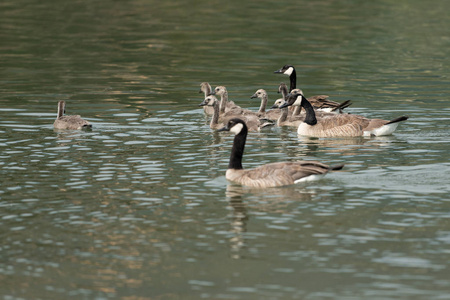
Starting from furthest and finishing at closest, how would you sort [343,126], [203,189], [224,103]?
[224,103]
[343,126]
[203,189]

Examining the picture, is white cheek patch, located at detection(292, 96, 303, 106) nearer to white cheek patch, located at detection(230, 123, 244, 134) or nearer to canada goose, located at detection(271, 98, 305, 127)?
canada goose, located at detection(271, 98, 305, 127)

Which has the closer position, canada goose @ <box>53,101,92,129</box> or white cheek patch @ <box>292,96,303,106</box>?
canada goose @ <box>53,101,92,129</box>

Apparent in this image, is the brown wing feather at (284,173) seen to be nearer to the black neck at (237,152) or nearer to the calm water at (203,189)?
the calm water at (203,189)

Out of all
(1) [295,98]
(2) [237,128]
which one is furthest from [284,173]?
(1) [295,98]

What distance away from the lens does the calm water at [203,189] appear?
1316 cm

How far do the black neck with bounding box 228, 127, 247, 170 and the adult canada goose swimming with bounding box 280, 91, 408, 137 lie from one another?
6.61m

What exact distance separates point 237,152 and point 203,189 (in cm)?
140

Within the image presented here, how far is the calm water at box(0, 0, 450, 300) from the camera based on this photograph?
1316 cm

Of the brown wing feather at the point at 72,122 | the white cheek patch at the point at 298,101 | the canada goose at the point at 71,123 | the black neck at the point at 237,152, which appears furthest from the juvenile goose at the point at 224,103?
the black neck at the point at 237,152

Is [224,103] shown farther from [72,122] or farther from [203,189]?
[203,189]

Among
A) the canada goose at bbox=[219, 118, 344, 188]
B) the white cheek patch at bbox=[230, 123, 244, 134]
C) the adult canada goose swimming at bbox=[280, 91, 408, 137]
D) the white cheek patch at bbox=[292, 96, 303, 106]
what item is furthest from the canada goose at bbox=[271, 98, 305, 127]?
the canada goose at bbox=[219, 118, 344, 188]

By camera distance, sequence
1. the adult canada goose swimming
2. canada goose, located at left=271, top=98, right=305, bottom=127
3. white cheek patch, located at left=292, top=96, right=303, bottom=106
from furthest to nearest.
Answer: canada goose, located at left=271, top=98, right=305, bottom=127, white cheek patch, located at left=292, top=96, right=303, bottom=106, the adult canada goose swimming

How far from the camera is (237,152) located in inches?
770

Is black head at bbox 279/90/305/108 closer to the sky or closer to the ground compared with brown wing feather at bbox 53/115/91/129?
closer to the sky
